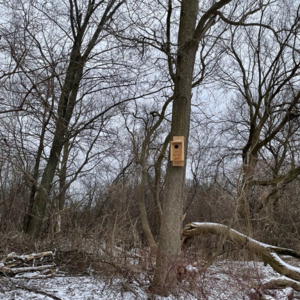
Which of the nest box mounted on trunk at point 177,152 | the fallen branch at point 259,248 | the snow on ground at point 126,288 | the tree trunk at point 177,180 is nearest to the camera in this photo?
the snow on ground at point 126,288

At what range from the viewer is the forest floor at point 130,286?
570 centimetres

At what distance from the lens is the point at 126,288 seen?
245 inches

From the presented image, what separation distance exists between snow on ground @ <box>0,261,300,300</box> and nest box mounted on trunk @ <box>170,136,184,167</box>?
6.45 feet

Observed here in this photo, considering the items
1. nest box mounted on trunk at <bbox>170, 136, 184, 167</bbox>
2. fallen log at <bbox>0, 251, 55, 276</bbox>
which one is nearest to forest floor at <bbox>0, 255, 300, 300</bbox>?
fallen log at <bbox>0, 251, 55, 276</bbox>

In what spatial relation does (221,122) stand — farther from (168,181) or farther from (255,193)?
(168,181)

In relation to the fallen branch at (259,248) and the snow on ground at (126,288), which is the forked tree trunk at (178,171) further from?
the fallen branch at (259,248)

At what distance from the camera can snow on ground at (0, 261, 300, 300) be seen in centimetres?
568

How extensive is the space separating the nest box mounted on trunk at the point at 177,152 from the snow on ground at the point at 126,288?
1.97 meters

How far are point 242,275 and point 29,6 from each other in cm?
701

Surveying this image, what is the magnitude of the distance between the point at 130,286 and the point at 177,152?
2725mm

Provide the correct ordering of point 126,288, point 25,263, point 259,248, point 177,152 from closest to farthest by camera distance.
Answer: point 126,288
point 177,152
point 25,263
point 259,248

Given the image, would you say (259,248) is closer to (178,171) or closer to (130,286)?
(178,171)

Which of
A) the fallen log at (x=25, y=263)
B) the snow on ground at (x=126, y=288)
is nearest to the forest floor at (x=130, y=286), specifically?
the snow on ground at (x=126, y=288)

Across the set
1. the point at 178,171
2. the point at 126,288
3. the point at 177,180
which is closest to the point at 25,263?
the point at 126,288
